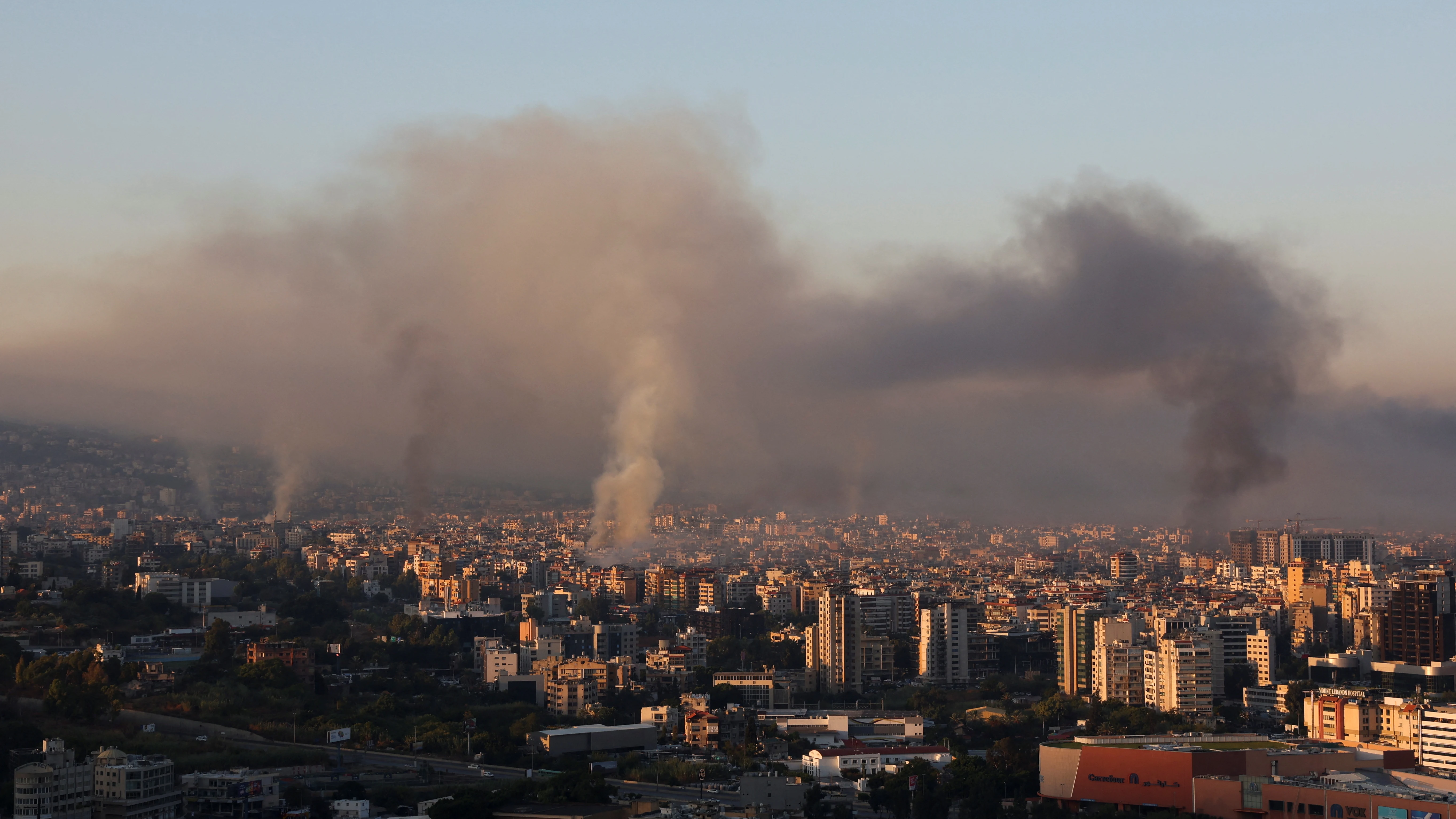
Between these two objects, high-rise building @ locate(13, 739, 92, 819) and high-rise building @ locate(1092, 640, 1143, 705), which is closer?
high-rise building @ locate(13, 739, 92, 819)

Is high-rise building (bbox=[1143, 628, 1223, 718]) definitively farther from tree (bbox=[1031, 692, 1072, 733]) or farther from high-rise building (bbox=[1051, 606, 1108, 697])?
high-rise building (bbox=[1051, 606, 1108, 697])

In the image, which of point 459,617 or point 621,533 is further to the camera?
point 621,533

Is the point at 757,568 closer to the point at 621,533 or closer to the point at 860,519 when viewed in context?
the point at 621,533

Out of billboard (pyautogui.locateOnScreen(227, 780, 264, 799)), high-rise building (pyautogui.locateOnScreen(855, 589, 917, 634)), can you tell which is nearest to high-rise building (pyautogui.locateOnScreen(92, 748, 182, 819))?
billboard (pyautogui.locateOnScreen(227, 780, 264, 799))

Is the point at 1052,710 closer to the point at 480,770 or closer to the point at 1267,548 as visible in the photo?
the point at 480,770

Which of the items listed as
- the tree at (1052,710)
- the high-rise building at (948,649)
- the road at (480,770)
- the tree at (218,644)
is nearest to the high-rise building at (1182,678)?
the tree at (1052,710)

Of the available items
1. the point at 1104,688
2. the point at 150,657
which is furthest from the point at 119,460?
the point at 1104,688
